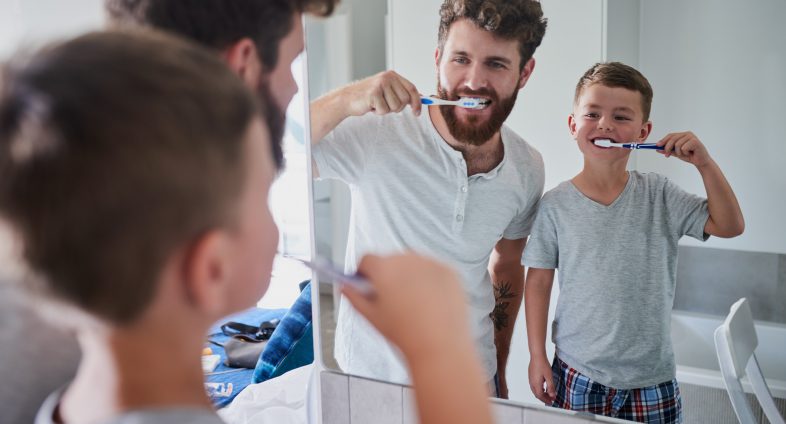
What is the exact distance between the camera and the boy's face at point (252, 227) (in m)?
0.44

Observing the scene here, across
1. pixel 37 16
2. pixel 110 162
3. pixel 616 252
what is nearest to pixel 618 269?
pixel 616 252

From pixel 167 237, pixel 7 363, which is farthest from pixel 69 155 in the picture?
pixel 7 363

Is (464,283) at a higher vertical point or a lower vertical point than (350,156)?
lower

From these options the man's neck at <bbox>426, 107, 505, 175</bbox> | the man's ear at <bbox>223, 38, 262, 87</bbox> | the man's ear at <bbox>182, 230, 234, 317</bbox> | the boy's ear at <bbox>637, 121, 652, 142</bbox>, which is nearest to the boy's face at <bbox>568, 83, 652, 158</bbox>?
the boy's ear at <bbox>637, 121, 652, 142</bbox>

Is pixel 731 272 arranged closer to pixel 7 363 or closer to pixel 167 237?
pixel 167 237

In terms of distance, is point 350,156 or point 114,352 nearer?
point 114,352

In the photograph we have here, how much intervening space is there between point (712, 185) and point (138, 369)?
0.70 metres

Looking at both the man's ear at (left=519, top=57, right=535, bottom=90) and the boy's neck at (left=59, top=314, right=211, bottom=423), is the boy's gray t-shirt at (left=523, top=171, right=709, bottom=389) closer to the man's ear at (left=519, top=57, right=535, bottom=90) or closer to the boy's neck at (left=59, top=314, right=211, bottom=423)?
the man's ear at (left=519, top=57, right=535, bottom=90)

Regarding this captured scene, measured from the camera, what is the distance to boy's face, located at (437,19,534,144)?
2.94 feet

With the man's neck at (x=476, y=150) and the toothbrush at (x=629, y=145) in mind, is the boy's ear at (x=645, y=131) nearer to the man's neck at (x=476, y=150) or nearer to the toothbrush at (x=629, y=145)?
the toothbrush at (x=629, y=145)

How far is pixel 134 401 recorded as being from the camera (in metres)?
0.44

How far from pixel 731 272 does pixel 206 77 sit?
71 centimetres

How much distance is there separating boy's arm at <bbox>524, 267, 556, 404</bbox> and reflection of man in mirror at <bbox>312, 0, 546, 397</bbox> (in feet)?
0.06

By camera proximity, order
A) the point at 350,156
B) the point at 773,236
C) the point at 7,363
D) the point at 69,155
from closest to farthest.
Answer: the point at 69,155 → the point at 7,363 → the point at 773,236 → the point at 350,156
